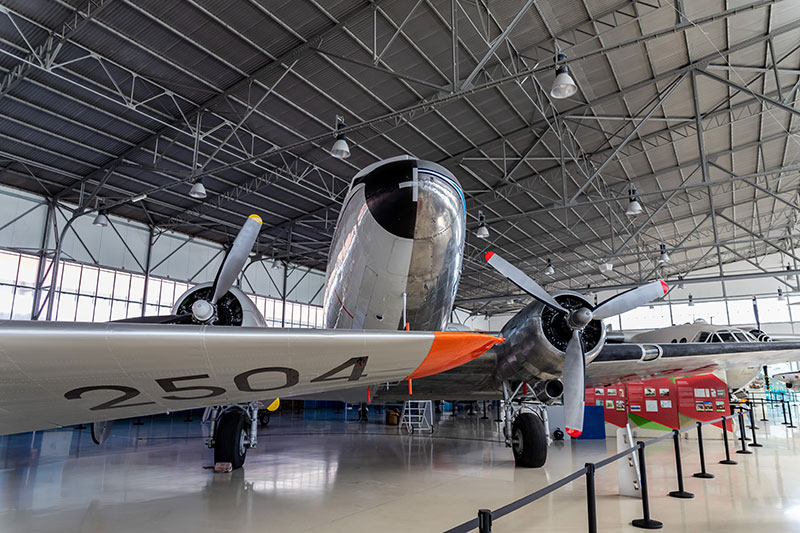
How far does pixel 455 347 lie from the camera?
2715 millimetres

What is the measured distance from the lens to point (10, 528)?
6.02 metres

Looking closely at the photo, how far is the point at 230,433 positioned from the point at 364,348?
887 centimetres

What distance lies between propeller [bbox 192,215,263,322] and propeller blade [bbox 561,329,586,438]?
19.1 ft

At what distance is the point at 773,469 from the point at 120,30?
19.0m

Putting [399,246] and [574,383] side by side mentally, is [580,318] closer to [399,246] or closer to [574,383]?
[574,383]

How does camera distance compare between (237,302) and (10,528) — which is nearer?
(10,528)

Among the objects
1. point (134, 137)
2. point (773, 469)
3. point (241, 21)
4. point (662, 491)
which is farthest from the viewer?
point (134, 137)

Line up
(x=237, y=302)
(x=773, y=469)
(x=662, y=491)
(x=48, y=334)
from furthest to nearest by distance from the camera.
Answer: (x=773, y=469), (x=237, y=302), (x=662, y=491), (x=48, y=334)

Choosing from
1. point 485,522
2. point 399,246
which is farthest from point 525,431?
point 485,522

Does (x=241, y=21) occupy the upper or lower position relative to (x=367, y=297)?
upper

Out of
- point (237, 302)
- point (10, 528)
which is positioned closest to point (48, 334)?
point (10, 528)

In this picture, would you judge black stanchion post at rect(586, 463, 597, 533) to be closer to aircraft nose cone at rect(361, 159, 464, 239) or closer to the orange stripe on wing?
the orange stripe on wing

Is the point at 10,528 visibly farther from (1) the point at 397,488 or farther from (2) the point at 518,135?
(2) the point at 518,135

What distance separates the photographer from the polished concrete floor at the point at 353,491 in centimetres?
633
